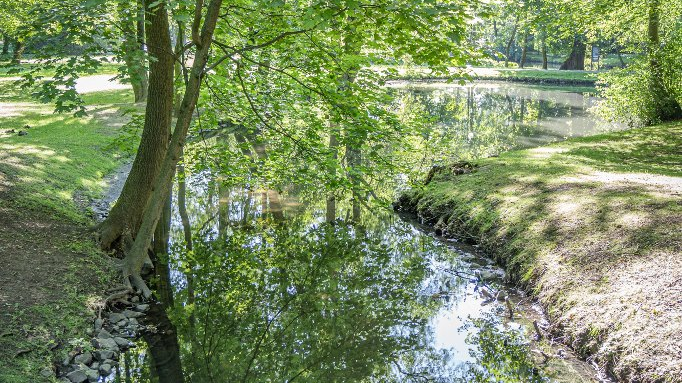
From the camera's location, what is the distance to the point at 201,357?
25.4 ft

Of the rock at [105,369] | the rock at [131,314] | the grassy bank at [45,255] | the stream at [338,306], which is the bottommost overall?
the stream at [338,306]

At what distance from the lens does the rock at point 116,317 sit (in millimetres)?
8176

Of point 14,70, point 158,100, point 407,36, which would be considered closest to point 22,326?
point 14,70

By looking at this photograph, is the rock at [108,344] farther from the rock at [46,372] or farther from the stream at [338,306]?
the rock at [46,372]

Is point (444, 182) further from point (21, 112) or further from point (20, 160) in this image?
point (21, 112)

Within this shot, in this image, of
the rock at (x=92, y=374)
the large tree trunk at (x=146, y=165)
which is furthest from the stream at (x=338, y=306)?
the large tree trunk at (x=146, y=165)

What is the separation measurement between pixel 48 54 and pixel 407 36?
4.58 metres

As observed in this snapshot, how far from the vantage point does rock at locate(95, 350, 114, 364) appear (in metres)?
7.07

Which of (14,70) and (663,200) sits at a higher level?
(14,70)

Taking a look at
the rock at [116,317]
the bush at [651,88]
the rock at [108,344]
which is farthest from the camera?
the bush at [651,88]

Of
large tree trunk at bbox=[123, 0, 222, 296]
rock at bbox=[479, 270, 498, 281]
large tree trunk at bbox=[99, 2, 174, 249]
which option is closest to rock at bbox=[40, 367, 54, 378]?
large tree trunk at bbox=[123, 0, 222, 296]

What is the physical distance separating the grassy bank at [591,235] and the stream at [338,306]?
1.35 ft

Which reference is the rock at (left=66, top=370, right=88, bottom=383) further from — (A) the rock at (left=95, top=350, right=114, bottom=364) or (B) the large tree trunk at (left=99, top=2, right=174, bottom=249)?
(B) the large tree trunk at (left=99, top=2, right=174, bottom=249)

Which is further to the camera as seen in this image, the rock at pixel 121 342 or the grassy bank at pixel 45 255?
the rock at pixel 121 342
